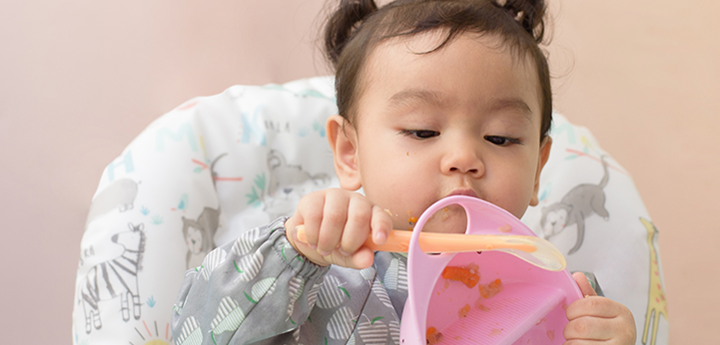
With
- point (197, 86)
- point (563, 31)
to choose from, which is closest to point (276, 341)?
point (197, 86)

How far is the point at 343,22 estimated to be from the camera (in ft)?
3.00

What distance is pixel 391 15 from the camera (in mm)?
767

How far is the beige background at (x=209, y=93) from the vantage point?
1107 millimetres

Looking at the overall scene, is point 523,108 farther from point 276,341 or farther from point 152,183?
point 152,183

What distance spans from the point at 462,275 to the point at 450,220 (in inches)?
2.8

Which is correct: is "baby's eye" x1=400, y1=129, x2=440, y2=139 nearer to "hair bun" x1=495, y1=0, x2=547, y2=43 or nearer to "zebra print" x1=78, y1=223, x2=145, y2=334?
"hair bun" x1=495, y1=0, x2=547, y2=43

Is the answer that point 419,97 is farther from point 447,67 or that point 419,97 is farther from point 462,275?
point 462,275

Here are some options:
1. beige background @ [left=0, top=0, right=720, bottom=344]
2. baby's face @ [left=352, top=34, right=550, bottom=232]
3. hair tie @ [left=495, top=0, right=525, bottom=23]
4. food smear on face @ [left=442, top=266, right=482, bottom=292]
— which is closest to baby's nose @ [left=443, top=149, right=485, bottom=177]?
baby's face @ [left=352, top=34, right=550, bottom=232]

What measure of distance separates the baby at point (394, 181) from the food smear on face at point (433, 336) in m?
0.11

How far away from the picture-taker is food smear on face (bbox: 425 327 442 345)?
525 mm

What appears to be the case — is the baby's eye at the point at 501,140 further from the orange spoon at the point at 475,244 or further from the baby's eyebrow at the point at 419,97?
the orange spoon at the point at 475,244

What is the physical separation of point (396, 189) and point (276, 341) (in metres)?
0.22

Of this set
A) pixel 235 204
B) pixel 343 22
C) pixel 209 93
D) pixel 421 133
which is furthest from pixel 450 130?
pixel 209 93

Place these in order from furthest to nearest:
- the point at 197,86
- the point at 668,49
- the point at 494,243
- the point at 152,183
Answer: the point at 668,49
the point at 197,86
the point at 152,183
the point at 494,243
